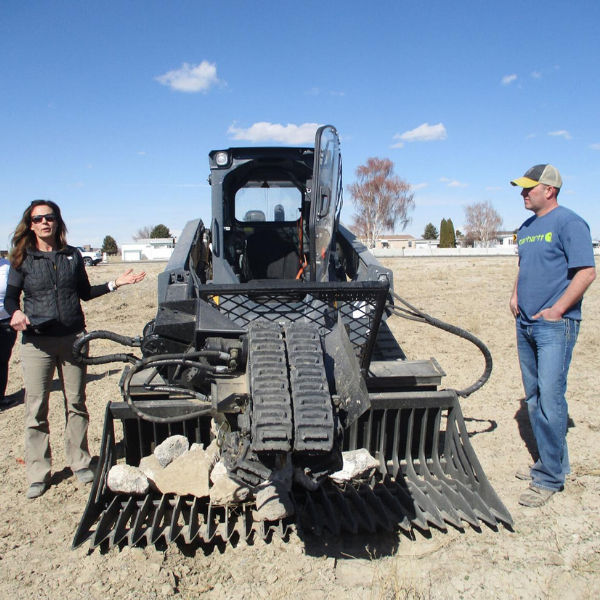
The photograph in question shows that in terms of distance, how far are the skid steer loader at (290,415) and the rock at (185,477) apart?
8cm

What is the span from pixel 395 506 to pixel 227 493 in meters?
0.95

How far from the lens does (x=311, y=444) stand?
2.01m

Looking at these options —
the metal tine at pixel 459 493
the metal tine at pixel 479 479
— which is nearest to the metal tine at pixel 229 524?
the metal tine at pixel 459 493

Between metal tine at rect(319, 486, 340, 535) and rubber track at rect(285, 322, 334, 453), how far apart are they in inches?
43.5

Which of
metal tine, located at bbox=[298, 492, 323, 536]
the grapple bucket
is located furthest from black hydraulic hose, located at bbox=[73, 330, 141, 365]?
metal tine, located at bbox=[298, 492, 323, 536]

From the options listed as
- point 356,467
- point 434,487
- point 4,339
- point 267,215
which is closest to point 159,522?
point 356,467

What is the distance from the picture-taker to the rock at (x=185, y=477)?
3113 mm

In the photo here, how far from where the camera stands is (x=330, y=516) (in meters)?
2.99

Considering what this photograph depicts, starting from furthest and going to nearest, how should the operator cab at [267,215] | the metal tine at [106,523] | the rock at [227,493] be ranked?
the operator cab at [267,215] < the rock at [227,493] < the metal tine at [106,523]

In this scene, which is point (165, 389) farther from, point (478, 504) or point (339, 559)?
point (478, 504)

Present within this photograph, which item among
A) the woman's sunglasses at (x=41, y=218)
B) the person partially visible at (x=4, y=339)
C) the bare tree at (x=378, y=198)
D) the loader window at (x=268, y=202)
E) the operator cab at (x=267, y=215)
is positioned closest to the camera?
the woman's sunglasses at (x=41, y=218)

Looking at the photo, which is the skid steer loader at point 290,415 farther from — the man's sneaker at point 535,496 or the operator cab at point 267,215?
the operator cab at point 267,215

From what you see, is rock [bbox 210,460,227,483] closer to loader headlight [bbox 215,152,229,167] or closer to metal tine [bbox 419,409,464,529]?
metal tine [bbox 419,409,464,529]

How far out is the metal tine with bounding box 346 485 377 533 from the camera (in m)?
2.88
